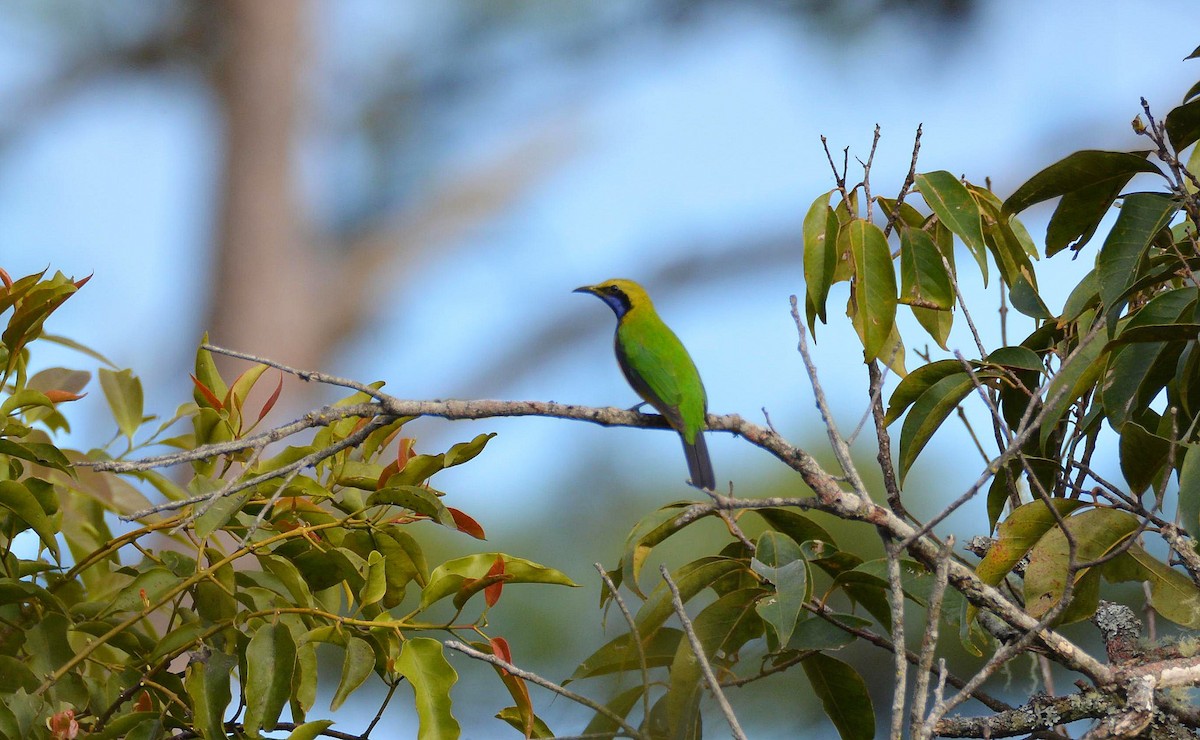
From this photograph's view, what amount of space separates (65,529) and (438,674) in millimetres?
1001

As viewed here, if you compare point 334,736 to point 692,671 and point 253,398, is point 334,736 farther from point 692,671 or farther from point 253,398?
point 253,398

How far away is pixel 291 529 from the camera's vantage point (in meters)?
1.69

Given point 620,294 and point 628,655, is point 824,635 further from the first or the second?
point 620,294

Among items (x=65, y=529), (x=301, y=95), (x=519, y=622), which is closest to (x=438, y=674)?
(x=65, y=529)

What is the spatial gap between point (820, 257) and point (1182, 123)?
1.84 ft

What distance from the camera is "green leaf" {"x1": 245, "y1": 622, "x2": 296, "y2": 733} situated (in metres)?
1.42

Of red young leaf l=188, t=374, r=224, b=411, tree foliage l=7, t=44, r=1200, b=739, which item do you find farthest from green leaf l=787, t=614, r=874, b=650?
red young leaf l=188, t=374, r=224, b=411

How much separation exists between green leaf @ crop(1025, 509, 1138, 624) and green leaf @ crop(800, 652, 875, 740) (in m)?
0.30

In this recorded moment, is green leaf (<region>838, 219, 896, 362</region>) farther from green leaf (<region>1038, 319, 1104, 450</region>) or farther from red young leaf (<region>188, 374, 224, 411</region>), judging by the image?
red young leaf (<region>188, 374, 224, 411</region>)

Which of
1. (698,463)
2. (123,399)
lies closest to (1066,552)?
(698,463)

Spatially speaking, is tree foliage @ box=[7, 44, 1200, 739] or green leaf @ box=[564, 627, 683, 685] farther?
green leaf @ box=[564, 627, 683, 685]

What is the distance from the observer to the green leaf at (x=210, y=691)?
142 cm

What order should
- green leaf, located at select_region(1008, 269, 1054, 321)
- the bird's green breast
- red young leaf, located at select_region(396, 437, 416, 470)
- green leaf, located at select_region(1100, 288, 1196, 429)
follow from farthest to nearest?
the bird's green breast < green leaf, located at select_region(1008, 269, 1054, 321) < red young leaf, located at select_region(396, 437, 416, 470) < green leaf, located at select_region(1100, 288, 1196, 429)

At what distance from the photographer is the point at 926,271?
1908 millimetres
